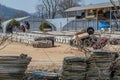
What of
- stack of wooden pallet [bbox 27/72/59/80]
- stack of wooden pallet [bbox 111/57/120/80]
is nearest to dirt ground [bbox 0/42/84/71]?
stack of wooden pallet [bbox 27/72/59/80]

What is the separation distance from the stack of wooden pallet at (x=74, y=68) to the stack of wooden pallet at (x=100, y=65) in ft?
0.48

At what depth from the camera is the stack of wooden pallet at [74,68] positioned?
8375 mm

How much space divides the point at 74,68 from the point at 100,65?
570mm

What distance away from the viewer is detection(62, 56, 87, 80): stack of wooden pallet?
8375mm

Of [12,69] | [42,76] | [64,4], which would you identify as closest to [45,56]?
[42,76]

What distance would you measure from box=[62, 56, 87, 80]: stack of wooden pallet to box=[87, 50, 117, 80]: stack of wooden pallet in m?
0.15

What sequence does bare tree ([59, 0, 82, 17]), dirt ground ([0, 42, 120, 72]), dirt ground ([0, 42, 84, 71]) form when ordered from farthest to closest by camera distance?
1. bare tree ([59, 0, 82, 17])
2. dirt ground ([0, 42, 84, 71])
3. dirt ground ([0, 42, 120, 72])

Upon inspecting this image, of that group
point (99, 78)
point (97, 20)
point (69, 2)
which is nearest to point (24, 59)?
point (99, 78)

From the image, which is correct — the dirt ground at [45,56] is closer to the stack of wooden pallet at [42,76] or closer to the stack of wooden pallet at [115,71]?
the stack of wooden pallet at [42,76]

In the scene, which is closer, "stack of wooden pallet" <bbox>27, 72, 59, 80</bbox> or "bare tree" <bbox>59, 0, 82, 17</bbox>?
"stack of wooden pallet" <bbox>27, 72, 59, 80</bbox>

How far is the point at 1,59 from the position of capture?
8273mm

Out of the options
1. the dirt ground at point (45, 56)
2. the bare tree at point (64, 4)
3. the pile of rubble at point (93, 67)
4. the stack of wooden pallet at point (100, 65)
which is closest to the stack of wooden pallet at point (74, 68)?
the pile of rubble at point (93, 67)

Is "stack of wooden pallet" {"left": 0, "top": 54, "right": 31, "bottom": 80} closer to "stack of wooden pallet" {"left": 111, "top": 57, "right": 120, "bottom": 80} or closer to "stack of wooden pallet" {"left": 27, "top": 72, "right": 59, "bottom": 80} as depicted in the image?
"stack of wooden pallet" {"left": 27, "top": 72, "right": 59, "bottom": 80}

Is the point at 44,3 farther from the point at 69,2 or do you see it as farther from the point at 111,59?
the point at 111,59
